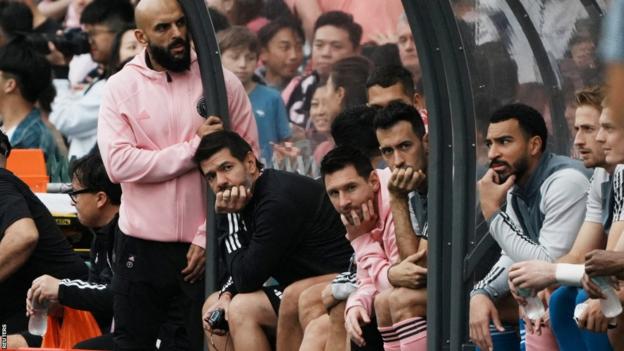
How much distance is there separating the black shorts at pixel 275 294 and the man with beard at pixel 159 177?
2.24ft

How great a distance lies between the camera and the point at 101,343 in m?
9.23

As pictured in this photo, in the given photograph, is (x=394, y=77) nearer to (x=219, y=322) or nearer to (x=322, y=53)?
(x=322, y=53)

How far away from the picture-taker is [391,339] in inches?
285

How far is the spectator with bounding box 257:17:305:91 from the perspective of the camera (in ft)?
27.8

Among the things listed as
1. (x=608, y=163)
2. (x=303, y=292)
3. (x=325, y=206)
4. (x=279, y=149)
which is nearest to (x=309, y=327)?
(x=303, y=292)

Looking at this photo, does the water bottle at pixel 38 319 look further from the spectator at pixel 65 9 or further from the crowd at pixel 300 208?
the spectator at pixel 65 9

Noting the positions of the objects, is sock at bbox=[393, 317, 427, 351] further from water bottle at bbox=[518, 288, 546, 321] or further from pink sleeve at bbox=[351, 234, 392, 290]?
water bottle at bbox=[518, 288, 546, 321]

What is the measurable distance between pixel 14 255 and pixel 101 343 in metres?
0.84

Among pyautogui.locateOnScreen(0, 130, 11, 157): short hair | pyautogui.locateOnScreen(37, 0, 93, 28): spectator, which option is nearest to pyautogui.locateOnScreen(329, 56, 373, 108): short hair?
pyautogui.locateOnScreen(0, 130, 11, 157): short hair

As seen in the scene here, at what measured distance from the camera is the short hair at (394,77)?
7.84m

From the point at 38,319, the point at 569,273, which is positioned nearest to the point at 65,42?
the point at 38,319

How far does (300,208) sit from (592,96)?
2.07m

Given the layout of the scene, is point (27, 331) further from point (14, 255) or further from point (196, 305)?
point (196, 305)

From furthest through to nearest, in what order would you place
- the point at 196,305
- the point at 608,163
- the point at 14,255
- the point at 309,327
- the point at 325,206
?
the point at 14,255
the point at 196,305
the point at 325,206
the point at 309,327
the point at 608,163
